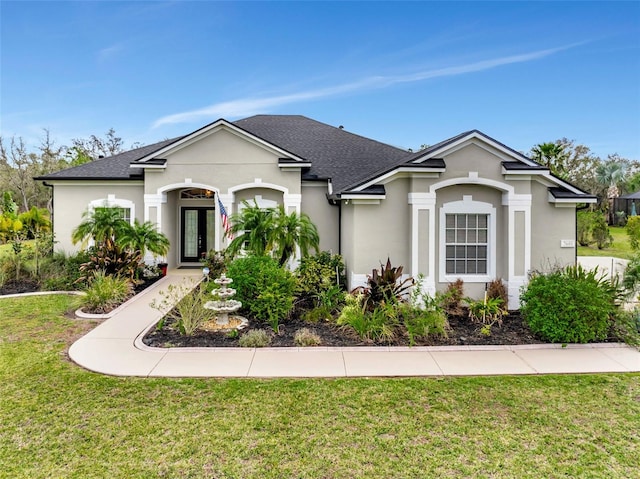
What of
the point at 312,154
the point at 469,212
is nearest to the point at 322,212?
the point at 312,154

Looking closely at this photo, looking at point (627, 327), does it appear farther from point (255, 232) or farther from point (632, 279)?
point (255, 232)

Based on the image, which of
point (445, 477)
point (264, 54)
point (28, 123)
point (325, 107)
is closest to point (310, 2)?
point (264, 54)

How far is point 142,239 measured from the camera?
13.7 m

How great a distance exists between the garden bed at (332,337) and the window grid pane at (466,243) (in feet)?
6.10

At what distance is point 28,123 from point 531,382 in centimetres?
5349

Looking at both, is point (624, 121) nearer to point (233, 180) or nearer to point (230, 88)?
point (230, 88)

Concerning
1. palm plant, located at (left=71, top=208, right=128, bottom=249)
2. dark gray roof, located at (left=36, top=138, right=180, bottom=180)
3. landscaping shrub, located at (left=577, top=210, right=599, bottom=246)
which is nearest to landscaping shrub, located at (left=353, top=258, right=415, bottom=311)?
palm plant, located at (left=71, top=208, right=128, bottom=249)

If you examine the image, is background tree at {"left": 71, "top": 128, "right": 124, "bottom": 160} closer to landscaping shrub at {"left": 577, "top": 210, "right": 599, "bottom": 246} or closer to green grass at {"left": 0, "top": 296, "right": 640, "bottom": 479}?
green grass at {"left": 0, "top": 296, "right": 640, "bottom": 479}

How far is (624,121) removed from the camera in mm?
32531

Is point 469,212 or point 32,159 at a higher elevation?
point 32,159

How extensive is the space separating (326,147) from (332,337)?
11798 mm

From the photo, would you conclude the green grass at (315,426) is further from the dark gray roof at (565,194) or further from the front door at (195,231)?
the front door at (195,231)

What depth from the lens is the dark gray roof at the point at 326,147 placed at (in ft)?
50.6

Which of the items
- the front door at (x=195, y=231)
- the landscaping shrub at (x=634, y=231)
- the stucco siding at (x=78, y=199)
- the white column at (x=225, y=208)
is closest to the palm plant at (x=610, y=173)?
the landscaping shrub at (x=634, y=231)
